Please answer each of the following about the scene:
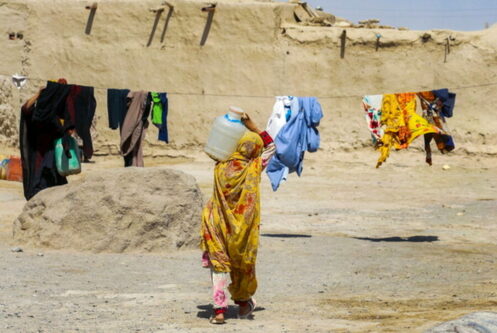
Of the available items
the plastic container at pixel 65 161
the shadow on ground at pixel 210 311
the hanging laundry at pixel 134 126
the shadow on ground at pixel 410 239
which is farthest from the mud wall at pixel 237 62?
the shadow on ground at pixel 210 311

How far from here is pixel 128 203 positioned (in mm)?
10430

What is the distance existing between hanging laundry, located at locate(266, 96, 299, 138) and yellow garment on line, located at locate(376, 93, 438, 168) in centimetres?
116

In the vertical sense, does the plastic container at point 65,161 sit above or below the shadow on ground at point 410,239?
above

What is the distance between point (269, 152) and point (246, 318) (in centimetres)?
127

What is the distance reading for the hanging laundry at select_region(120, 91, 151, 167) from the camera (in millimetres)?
13875

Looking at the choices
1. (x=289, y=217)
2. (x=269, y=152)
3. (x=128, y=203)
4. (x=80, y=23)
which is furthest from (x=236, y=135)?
(x=80, y=23)

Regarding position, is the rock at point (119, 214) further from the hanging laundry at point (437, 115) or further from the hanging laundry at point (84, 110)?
the hanging laundry at point (437, 115)

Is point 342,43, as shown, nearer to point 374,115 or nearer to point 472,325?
point 374,115

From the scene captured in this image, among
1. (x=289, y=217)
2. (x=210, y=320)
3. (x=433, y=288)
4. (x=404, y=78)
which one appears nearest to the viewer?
(x=210, y=320)

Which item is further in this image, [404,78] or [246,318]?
[404,78]

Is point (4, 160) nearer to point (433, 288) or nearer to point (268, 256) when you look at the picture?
point (268, 256)

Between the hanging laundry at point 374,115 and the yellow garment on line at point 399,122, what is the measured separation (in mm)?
67

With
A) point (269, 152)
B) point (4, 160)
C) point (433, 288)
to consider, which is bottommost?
point (4, 160)

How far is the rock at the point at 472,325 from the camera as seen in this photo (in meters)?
5.10
